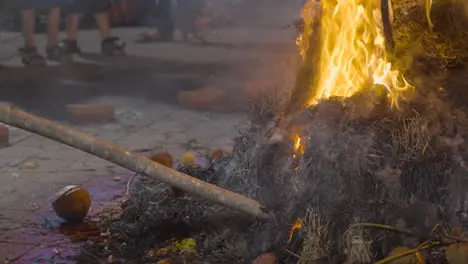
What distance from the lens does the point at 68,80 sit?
10586 mm

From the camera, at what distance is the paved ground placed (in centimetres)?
641

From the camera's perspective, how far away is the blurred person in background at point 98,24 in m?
12.2

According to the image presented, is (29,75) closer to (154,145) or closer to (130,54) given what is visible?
(130,54)

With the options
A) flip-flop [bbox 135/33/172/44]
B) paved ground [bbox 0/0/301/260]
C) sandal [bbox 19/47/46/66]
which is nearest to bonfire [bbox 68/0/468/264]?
paved ground [bbox 0/0/301/260]

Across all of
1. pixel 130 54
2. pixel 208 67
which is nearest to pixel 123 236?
pixel 208 67

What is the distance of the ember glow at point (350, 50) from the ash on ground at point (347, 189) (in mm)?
230

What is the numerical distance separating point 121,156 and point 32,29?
8.01 meters

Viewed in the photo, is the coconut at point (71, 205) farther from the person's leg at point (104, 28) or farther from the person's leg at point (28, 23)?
the person's leg at point (104, 28)

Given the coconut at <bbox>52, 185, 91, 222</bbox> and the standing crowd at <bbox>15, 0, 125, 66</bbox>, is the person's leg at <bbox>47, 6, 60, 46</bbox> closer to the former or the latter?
the standing crowd at <bbox>15, 0, 125, 66</bbox>

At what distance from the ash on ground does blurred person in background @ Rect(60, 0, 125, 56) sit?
313 inches

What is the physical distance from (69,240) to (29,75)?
6333 mm

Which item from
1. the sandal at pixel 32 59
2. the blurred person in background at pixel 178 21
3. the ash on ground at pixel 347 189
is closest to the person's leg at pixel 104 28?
the sandal at pixel 32 59

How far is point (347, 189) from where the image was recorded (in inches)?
165

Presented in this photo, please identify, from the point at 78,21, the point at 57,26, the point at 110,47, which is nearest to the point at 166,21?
the point at 78,21
